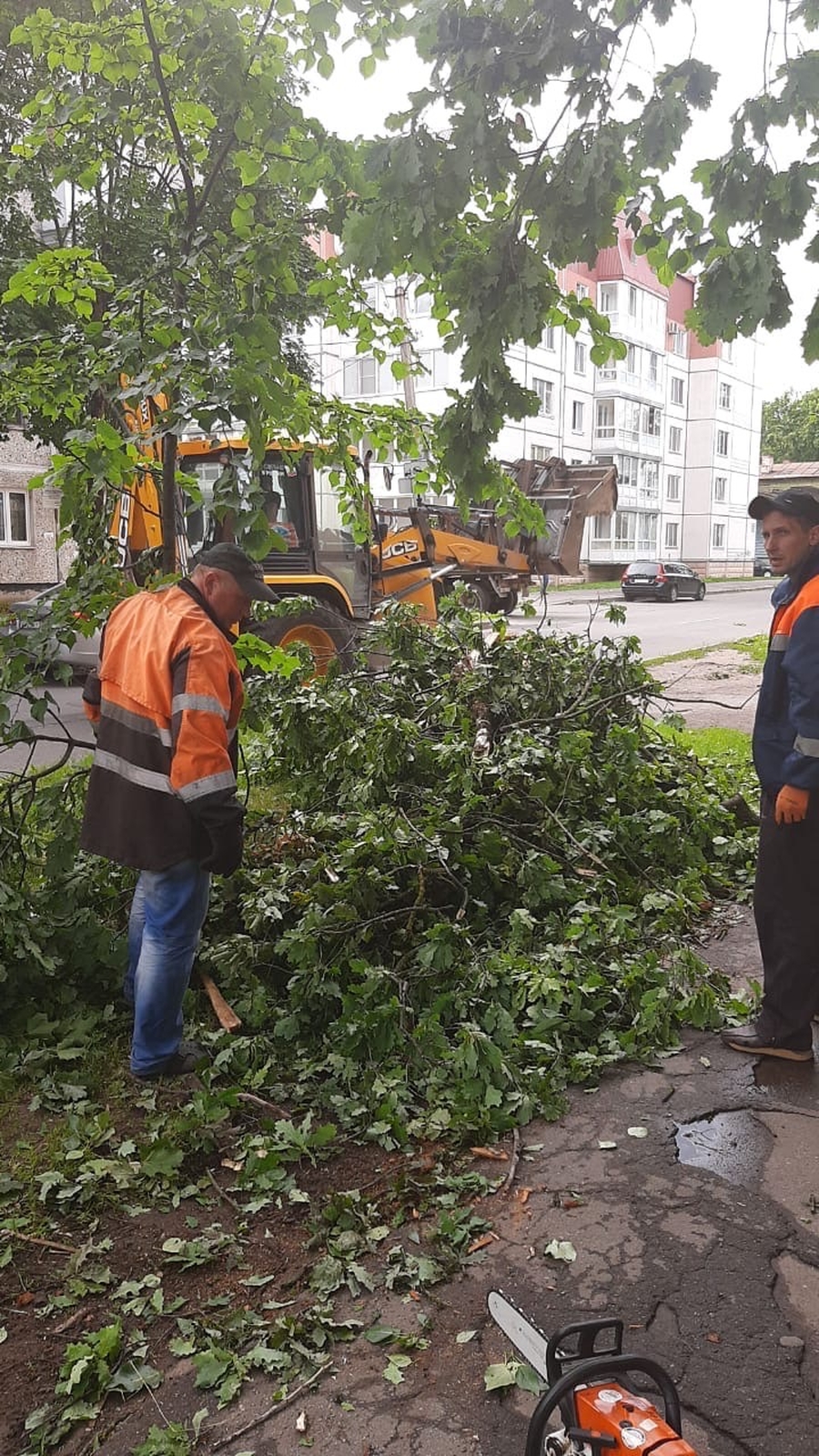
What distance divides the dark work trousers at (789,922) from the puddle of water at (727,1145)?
0.48 meters

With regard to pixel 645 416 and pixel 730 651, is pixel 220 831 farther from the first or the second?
pixel 645 416

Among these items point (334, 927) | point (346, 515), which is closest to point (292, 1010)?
point (334, 927)

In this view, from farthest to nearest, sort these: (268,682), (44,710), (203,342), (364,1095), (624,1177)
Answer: (268,682)
(44,710)
(203,342)
(364,1095)
(624,1177)

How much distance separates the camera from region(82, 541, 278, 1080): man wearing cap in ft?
11.0

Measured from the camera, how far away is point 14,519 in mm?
25422

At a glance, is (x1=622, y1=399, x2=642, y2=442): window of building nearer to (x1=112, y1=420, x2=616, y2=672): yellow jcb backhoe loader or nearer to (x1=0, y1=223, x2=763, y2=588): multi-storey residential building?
(x1=0, y1=223, x2=763, y2=588): multi-storey residential building

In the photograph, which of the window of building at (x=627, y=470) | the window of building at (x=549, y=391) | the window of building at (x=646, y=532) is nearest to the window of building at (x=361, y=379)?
the window of building at (x=549, y=391)

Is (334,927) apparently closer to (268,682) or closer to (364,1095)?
(364,1095)

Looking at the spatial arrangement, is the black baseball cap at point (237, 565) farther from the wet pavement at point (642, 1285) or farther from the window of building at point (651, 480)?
the window of building at point (651, 480)

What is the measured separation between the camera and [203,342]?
3.84 m

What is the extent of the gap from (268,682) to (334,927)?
1.97 meters

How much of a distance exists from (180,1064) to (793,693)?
8.42 ft

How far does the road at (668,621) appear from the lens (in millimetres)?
16938

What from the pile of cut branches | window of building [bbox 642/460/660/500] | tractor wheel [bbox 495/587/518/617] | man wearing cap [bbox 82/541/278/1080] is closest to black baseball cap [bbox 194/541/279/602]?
man wearing cap [bbox 82/541/278/1080]
